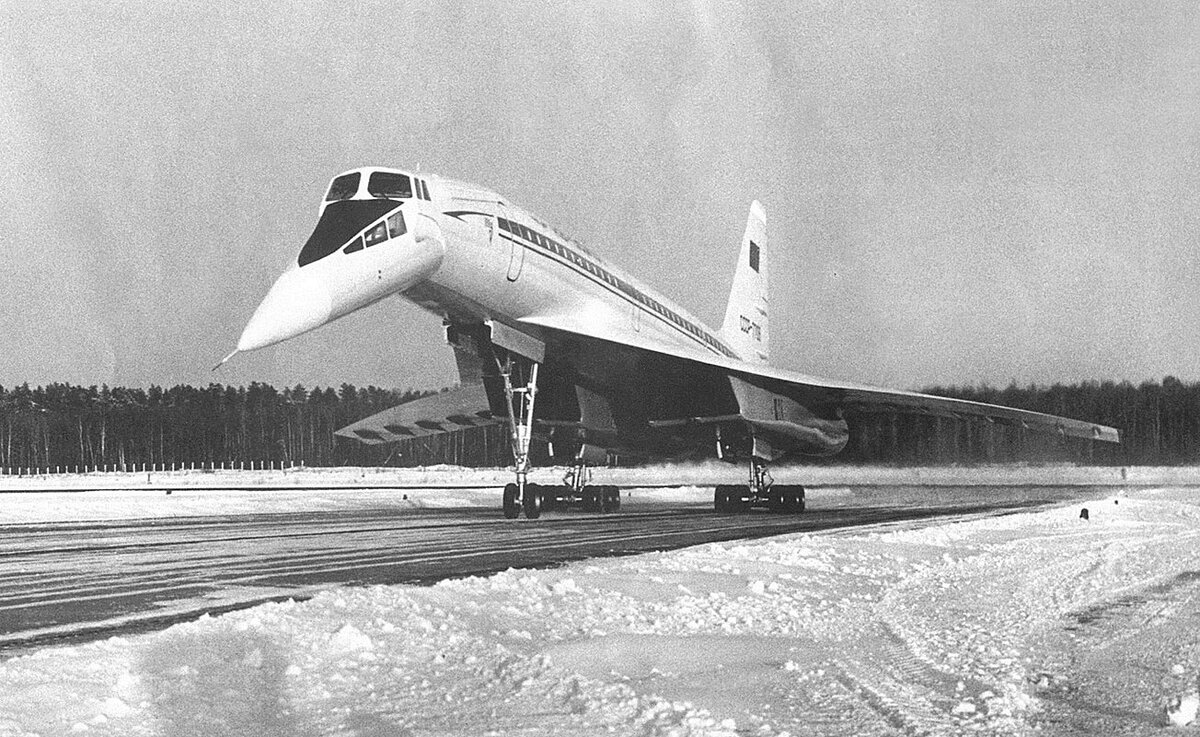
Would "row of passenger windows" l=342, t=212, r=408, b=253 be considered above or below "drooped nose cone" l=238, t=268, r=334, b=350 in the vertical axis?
above

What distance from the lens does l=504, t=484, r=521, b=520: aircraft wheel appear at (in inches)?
660

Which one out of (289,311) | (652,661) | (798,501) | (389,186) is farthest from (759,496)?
(652,661)

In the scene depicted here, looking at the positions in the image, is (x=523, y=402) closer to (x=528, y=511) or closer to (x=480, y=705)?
(x=528, y=511)

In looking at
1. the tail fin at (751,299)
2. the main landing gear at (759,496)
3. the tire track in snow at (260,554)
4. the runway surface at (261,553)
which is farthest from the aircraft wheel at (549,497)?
the tail fin at (751,299)

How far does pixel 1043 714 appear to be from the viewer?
13.0 ft

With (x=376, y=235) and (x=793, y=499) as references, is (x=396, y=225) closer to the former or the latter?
(x=376, y=235)

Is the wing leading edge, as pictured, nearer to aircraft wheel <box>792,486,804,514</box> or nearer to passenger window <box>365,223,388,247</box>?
aircraft wheel <box>792,486,804,514</box>

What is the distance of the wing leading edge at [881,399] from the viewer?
18.0m

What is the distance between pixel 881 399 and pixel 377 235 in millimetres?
11348

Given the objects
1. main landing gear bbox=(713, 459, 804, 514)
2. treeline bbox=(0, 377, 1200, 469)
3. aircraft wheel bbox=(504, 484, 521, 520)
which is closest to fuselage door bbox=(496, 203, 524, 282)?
aircraft wheel bbox=(504, 484, 521, 520)

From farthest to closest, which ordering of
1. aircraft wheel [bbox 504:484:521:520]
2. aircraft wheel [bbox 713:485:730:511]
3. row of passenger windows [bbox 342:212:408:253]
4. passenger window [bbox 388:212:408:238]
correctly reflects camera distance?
aircraft wheel [bbox 713:485:730:511] → aircraft wheel [bbox 504:484:521:520] → passenger window [bbox 388:212:408:238] → row of passenger windows [bbox 342:212:408:253]

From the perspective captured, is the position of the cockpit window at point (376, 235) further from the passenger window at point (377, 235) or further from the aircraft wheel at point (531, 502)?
the aircraft wheel at point (531, 502)

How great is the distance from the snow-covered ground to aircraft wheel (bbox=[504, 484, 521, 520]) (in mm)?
7906

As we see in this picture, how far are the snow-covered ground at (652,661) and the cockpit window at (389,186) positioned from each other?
7.05 metres
